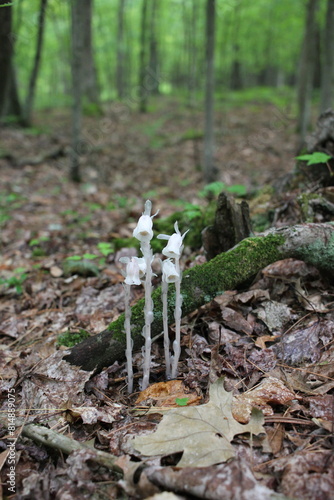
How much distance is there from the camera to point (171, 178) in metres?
8.43

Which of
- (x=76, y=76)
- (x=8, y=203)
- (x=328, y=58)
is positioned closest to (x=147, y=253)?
(x=8, y=203)

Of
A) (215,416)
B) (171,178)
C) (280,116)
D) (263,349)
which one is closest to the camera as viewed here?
(215,416)

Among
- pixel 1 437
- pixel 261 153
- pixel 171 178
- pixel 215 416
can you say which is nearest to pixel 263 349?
pixel 215 416

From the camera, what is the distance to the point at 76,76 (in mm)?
6840

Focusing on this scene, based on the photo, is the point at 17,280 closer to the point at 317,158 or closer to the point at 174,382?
the point at 174,382

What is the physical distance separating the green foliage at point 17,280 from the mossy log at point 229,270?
1.49 meters

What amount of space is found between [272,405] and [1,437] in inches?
54.9

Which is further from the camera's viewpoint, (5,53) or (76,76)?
(5,53)

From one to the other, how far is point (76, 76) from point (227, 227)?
5509 millimetres

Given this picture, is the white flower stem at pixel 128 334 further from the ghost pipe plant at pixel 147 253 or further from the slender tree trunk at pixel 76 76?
the slender tree trunk at pixel 76 76

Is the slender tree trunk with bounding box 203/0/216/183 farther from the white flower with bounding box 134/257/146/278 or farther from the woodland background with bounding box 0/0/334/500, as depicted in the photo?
the white flower with bounding box 134/257/146/278

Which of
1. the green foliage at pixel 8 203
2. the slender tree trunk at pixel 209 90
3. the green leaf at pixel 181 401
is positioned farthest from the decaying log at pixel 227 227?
the slender tree trunk at pixel 209 90

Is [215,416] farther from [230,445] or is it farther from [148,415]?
[148,415]

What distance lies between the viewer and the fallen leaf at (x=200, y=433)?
1.52 m
